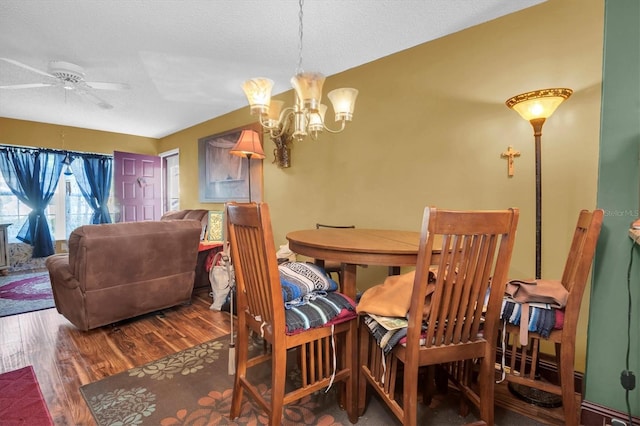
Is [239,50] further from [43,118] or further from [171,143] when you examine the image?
[43,118]

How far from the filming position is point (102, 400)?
5.33 ft

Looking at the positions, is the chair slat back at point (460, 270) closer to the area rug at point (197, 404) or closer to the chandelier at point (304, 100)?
the area rug at point (197, 404)

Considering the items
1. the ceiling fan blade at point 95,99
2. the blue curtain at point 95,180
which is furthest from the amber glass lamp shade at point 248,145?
the blue curtain at point 95,180

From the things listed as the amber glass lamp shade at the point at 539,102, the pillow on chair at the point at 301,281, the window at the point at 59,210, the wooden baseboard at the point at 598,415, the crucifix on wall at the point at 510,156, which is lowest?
the wooden baseboard at the point at 598,415

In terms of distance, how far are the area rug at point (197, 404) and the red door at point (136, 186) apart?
13.8 ft

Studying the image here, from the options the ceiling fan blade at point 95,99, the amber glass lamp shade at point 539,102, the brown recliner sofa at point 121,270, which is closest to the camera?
the amber glass lamp shade at point 539,102

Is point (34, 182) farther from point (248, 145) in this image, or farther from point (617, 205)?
point (617, 205)

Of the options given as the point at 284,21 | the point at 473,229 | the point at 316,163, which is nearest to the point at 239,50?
the point at 284,21

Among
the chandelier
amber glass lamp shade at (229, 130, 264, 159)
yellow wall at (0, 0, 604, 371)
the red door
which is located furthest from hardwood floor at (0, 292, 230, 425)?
the red door

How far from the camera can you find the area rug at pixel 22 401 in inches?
57.7

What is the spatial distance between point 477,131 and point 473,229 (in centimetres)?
147

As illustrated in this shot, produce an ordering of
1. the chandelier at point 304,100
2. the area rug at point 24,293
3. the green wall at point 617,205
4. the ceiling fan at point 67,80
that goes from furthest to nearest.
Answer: the area rug at point 24,293 < the ceiling fan at point 67,80 < the chandelier at point 304,100 < the green wall at point 617,205

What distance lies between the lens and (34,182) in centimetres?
486

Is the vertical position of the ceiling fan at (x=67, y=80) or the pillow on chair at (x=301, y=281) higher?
the ceiling fan at (x=67, y=80)
